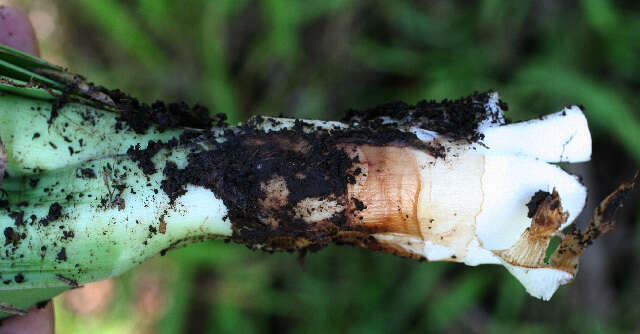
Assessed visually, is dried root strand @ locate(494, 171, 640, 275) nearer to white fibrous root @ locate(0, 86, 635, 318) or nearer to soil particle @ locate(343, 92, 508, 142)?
white fibrous root @ locate(0, 86, 635, 318)

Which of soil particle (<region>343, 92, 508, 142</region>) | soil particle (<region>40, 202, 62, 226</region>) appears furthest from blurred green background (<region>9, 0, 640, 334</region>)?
soil particle (<region>40, 202, 62, 226</region>)

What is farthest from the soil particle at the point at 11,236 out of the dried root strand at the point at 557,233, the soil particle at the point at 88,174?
the dried root strand at the point at 557,233

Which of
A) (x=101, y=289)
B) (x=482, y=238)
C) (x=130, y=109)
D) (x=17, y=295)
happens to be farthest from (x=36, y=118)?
(x=101, y=289)

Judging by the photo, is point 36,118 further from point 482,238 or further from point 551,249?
Answer: point 551,249

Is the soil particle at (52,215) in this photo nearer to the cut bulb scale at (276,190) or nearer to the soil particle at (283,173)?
the cut bulb scale at (276,190)

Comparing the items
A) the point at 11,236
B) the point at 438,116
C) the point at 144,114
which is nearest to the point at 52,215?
the point at 11,236

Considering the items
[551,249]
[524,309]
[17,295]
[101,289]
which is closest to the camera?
[17,295]
